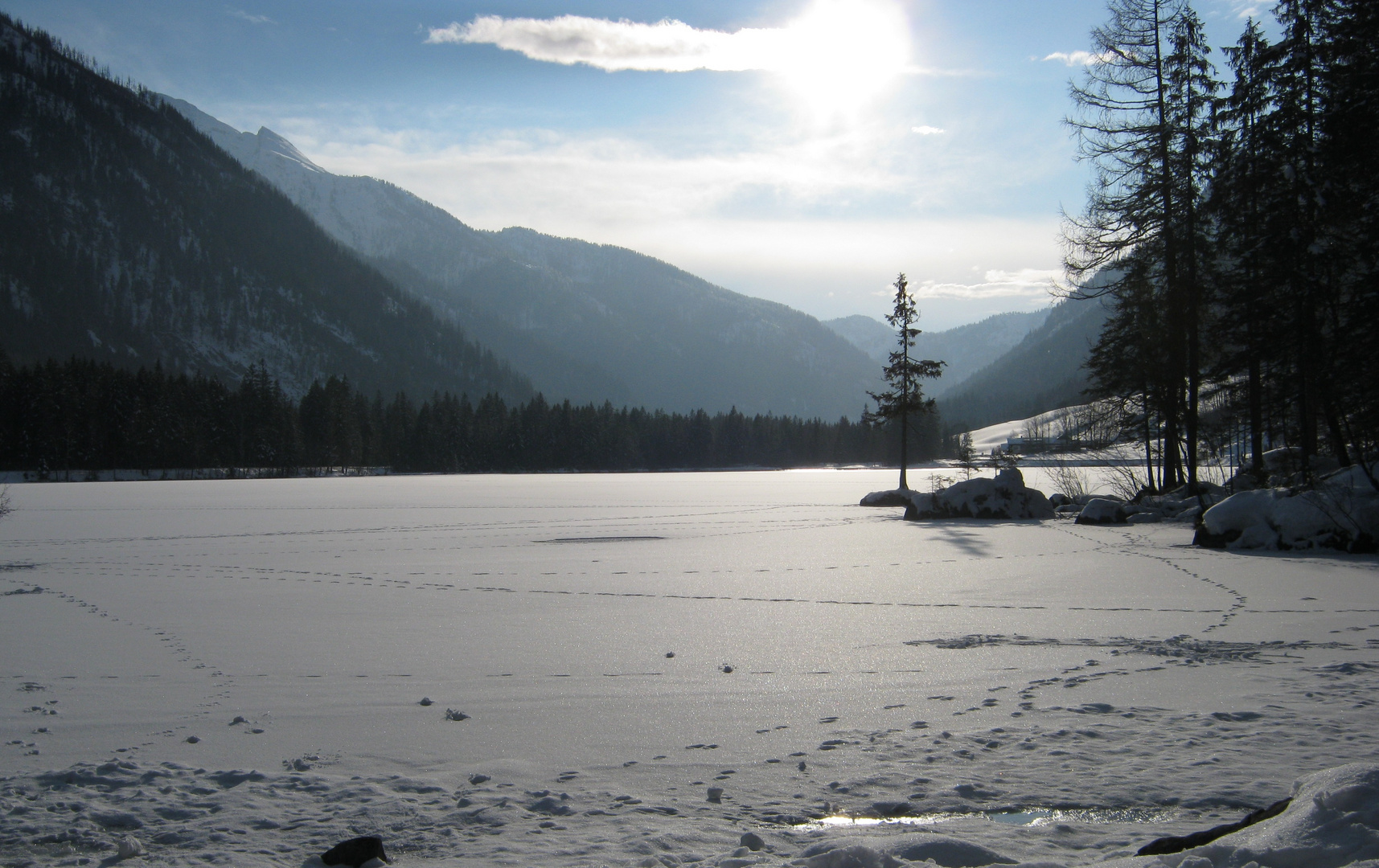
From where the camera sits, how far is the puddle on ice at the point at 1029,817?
340 centimetres

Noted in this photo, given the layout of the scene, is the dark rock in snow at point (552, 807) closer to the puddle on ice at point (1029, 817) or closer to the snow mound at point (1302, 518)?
the puddle on ice at point (1029, 817)

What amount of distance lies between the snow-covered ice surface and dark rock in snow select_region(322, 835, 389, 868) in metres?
0.11

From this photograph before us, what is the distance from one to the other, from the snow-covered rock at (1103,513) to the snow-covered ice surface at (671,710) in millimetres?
9074

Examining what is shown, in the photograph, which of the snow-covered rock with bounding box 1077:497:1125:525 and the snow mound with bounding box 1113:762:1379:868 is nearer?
the snow mound with bounding box 1113:762:1379:868

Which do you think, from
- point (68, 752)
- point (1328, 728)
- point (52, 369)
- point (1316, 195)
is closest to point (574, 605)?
point (68, 752)

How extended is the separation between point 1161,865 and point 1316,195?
17.6 meters

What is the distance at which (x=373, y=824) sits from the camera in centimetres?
342

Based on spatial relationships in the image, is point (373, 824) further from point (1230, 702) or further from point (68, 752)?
point (1230, 702)

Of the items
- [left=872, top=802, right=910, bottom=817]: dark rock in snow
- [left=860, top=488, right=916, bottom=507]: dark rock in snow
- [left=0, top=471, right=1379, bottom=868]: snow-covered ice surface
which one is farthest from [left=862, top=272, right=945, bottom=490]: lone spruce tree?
[left=872, top=802, right=910, bottom=817]: dark rock in snow

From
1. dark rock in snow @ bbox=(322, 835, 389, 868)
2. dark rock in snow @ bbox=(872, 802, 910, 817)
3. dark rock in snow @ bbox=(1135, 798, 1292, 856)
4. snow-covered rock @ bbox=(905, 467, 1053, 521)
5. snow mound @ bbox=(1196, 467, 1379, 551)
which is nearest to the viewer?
dark rock in snow @ bbox=(1135, 798, 1292, 856)

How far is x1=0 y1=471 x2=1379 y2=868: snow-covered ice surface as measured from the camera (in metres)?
3.36

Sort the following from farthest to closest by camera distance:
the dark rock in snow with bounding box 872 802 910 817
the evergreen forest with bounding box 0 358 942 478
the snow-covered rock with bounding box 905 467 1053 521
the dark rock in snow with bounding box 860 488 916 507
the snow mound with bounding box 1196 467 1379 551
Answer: the evergreen forest with bounding box 0 358 942 478, the dark rock in snow with bounding box 860 488 916 507, the snow-covered rock with bounding box 905 467 1053 521, the snow mound with bounding box 1196 467 1379 551, the dark rock in snow with bounding box 872 802 910 817

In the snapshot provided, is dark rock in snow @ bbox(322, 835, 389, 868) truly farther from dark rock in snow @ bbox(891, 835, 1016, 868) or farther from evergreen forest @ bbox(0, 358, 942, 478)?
evergreen forest @ bbox(0, 358, 942, 478)

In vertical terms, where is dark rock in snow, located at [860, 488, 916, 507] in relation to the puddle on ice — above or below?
below
